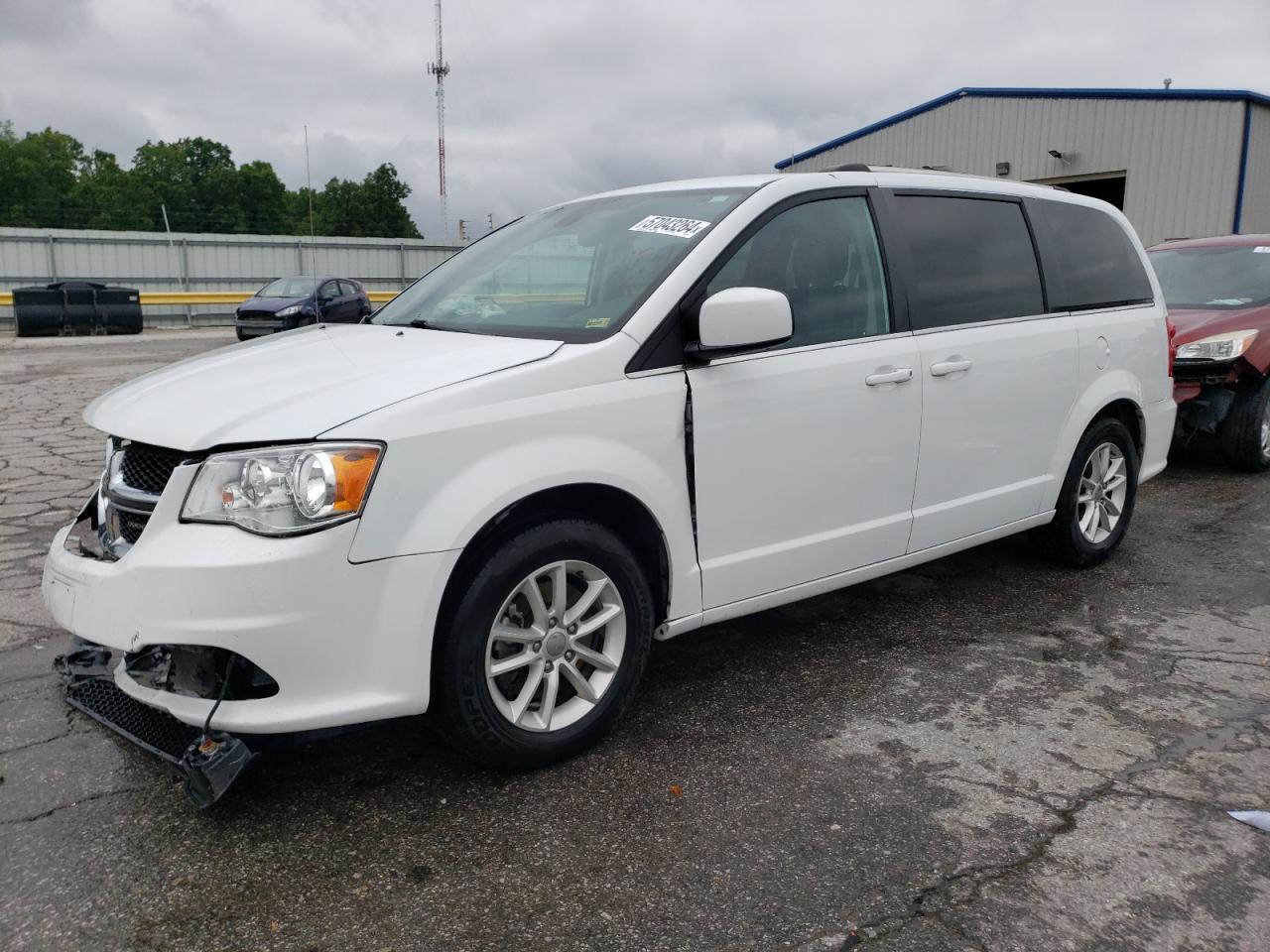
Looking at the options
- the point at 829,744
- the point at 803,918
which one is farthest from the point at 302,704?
the point at 829,744

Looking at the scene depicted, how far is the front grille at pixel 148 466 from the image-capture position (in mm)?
2736

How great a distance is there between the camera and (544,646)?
2955mm

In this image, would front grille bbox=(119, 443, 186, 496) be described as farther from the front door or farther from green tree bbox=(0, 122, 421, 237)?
green tree bbox=(0, 122, 421, 237)

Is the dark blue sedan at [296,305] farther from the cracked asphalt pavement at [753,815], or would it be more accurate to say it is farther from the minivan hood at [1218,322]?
the cracked asphalt pavement at [753,815]

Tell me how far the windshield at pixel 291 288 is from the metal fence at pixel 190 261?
768 cm

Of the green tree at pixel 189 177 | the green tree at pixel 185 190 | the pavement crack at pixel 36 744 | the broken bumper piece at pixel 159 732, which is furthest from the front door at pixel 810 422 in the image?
the green tree at pixel 189 177

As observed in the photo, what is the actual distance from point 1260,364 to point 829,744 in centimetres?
592

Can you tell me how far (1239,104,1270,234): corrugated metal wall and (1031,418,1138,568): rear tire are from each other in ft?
58.7

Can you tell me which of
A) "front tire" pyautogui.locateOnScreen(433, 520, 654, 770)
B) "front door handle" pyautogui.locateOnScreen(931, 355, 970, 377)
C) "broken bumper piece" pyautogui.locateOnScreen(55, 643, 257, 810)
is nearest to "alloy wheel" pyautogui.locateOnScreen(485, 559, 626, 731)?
"front tire" pyautogui.locateOnScreen(433, 520, 654, 770)

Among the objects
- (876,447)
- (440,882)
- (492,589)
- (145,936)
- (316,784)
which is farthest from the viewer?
(876,447)

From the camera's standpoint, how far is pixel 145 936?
7.52 ft

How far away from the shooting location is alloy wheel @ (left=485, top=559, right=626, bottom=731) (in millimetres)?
2900

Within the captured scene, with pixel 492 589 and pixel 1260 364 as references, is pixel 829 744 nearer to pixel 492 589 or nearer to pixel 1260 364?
pixel 492 589

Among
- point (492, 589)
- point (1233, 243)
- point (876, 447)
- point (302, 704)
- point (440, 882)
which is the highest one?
point (1233, 243)
